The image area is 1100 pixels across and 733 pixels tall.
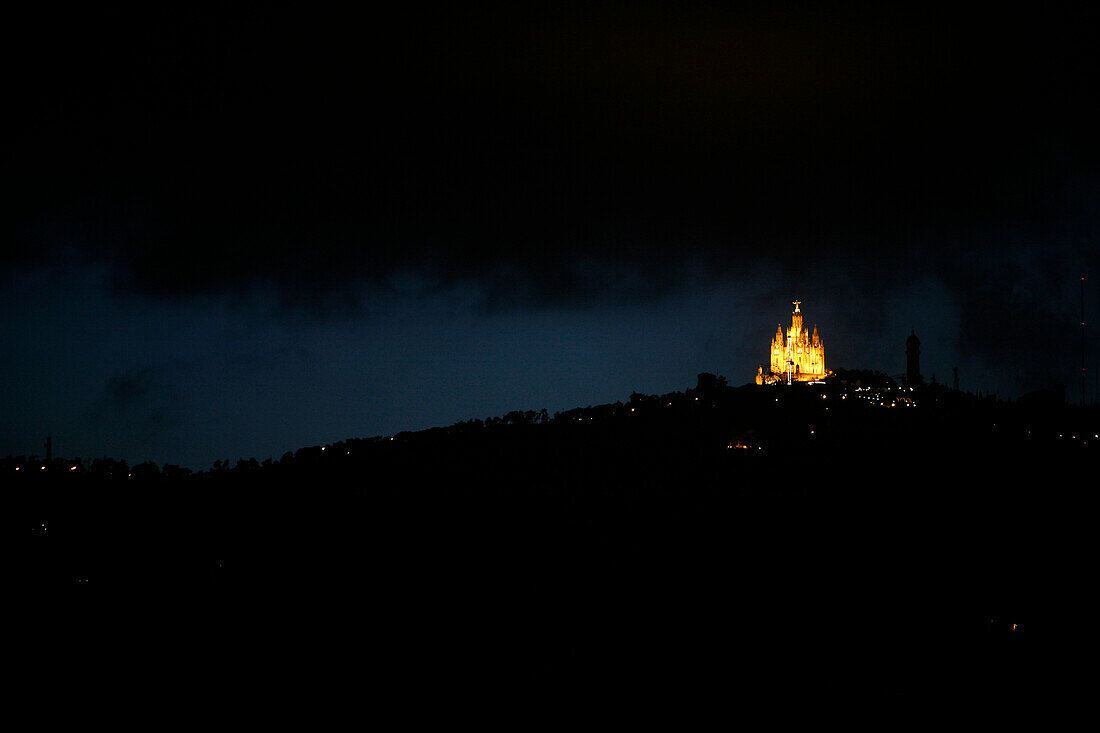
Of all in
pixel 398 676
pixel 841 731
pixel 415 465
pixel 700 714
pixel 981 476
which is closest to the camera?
pixel 841 731

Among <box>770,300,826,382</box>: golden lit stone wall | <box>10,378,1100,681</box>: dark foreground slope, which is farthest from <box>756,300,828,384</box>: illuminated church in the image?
<box>10,378,1100,681</box>: dark foreground slope

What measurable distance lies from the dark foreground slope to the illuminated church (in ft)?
153

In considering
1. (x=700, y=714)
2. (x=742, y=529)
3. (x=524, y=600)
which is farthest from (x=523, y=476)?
(x=700, y=714)

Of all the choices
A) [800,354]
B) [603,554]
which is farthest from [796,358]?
[603,554]

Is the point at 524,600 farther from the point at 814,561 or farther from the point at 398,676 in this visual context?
the point at 814,561

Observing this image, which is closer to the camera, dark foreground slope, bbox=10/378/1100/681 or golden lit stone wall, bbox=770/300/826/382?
dark foreground slope, bbox=10/378/1100/681

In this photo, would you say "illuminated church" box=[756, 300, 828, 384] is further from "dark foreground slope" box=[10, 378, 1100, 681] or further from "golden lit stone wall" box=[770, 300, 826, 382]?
"dark foreground slope" box=[10, 378, 1100, 681]

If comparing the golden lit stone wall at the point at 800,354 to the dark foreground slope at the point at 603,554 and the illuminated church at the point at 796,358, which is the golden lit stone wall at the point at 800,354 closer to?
the illuminated church at the point at 796,358

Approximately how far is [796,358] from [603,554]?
10322 centimetres

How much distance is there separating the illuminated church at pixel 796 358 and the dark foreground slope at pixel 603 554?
153 feet

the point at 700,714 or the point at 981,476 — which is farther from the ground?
the point at 981,476

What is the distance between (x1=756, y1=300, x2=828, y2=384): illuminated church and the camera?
138 m

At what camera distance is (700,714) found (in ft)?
81.5

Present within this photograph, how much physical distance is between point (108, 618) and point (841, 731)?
35.5 m
